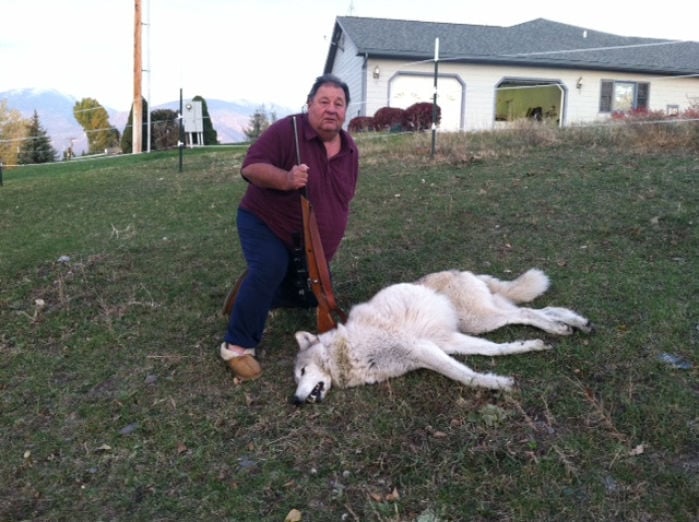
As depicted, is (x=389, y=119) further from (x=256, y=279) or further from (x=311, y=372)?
(x=311, y=372)

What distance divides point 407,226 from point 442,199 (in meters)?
1.10

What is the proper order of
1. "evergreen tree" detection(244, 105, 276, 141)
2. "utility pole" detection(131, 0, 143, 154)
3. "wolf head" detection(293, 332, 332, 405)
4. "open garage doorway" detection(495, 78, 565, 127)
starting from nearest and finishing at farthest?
"wolf head" detection(293, 332, 332, 405) → "utility pole" detection(131, 0, 143, 154) → "open garage doorway" detection(495, 78, 565, 127) → "evergreen tree" detection(244, 105, 276, 141)

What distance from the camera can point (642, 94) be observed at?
24219 millimetres

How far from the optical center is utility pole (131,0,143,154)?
21.0m

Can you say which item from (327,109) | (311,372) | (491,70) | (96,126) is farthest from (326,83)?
(96,126)

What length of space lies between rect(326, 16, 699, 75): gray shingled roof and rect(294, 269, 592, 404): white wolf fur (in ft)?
59.8

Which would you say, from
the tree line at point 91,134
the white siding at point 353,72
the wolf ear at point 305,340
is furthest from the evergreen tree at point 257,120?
the wolf ear at point 305,340

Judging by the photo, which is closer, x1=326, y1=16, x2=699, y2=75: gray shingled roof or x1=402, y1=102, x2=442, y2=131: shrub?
x1=402, y1=102, x2=442, y2=131: shrub

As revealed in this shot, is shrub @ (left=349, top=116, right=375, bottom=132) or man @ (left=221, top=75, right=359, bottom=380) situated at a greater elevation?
shrub @ (left=349, top=116, right=375, bottom=132)

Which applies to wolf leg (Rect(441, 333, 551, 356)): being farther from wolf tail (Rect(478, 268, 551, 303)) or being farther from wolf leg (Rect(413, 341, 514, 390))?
wolf tail (Rect(478, 268, 551, 303))

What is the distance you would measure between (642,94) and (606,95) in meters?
1.73

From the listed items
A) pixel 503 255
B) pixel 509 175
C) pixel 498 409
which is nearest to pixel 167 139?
pixel 509 175

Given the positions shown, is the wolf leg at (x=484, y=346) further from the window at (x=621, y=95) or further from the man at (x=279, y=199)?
the window at (x=621, y=95)

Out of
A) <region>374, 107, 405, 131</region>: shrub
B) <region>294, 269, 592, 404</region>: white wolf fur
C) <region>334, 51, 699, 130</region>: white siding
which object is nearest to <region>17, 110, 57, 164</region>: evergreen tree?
<region>334, 51, 699, 130</region>: white siding
